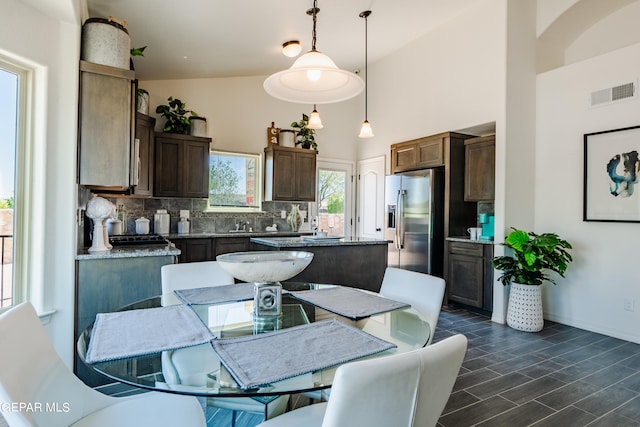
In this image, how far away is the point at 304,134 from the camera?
6.02m

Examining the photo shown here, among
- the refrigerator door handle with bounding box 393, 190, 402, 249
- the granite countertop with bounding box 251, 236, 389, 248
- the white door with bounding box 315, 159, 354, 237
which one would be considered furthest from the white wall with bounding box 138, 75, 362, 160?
the granite countertop with bounding box 251, 236, 389, 248

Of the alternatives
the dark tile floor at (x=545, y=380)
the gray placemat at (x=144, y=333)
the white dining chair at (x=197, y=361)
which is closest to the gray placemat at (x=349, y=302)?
the white dining chair at (x=197, y=361)

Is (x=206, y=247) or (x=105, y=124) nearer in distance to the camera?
(x=105, y=124)

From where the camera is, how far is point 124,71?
8.73ft

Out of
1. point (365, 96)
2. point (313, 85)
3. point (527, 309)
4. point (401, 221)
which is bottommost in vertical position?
point (527, 309)

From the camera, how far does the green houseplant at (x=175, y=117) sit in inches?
197

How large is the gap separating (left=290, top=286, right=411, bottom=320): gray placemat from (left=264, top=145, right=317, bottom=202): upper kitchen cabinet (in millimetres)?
3722

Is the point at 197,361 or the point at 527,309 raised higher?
the point at 197,361

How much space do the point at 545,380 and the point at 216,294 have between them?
8.26ft

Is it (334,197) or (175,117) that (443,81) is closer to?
(334,197)

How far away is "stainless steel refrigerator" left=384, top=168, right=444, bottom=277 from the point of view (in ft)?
15.9

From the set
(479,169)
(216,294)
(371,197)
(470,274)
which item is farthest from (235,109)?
(216,294)

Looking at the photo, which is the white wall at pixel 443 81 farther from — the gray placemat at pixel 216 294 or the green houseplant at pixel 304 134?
the gray placemat at pixel 216 294

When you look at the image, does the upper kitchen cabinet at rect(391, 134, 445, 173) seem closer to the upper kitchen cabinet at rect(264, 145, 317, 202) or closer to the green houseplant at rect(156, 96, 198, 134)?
the upper kitchen cabinet at rect(264, 145, 317, 202)
